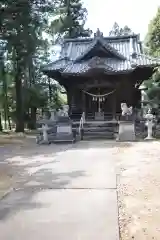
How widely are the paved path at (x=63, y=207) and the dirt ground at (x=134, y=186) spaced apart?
19 centimetres

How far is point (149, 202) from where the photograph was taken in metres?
6.22

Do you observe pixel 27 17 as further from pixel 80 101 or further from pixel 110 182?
pixel 110 182

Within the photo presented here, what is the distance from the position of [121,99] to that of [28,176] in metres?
16.7

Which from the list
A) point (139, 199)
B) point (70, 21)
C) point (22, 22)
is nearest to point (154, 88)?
point (22, 22)

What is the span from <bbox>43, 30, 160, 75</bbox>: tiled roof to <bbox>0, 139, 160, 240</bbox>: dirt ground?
10.5 metres

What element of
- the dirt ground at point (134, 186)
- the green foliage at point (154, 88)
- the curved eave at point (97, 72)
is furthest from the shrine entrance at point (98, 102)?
the dirt ground at point (134, 186)

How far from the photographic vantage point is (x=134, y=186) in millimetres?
7559

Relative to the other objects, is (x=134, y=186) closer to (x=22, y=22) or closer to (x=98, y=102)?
(x=22, y=22)

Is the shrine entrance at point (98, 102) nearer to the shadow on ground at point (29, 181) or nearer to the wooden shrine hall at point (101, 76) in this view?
the wooden shrine hall at point (101, 76)

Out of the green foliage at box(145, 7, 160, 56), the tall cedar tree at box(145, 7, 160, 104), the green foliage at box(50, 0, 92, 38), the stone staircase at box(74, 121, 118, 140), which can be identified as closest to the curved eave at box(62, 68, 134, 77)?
the stone staircase at box(74, 121, 118, 140)

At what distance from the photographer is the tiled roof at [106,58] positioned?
2284 centimetres

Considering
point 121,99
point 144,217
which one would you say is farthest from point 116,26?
point 144,217

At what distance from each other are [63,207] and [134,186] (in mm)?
2238

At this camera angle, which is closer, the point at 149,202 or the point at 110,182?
the point at 149,202
